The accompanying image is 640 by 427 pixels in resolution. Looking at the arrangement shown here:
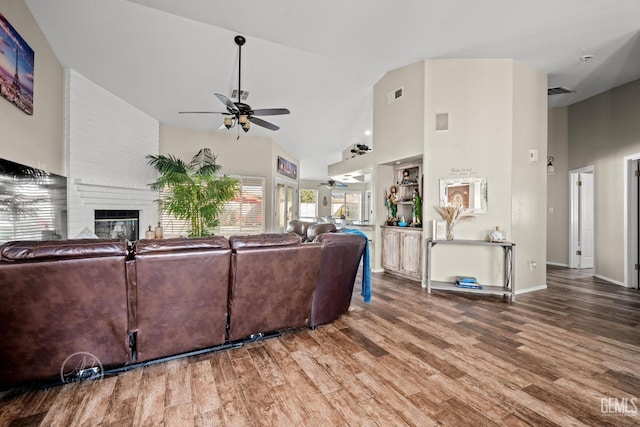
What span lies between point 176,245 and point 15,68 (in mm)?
2963

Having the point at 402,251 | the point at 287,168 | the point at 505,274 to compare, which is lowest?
the point at 505,274

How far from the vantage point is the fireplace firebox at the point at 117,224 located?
4820mm

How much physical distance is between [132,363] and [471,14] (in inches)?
188

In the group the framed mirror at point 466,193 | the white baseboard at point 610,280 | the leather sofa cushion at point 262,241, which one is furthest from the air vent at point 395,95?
the white baseboard at point 610,280

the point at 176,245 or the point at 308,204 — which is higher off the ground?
the point at 308,204

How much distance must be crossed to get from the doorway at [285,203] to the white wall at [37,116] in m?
4.66

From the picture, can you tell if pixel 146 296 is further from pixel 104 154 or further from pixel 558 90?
pixel 558 90

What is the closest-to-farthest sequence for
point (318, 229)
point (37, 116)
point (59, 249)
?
point (59, 249)
point (37, 116)
point (318, 229)

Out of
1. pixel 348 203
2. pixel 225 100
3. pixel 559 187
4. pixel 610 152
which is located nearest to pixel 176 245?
pixel 225 100

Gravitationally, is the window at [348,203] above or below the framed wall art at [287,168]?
below

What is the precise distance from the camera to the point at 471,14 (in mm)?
3152

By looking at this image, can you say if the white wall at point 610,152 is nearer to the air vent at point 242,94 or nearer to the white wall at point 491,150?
the white wall at point 491,150

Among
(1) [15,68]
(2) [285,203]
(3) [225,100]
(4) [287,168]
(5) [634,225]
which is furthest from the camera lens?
(4) [287,168]

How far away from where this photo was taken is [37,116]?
3.41 m
